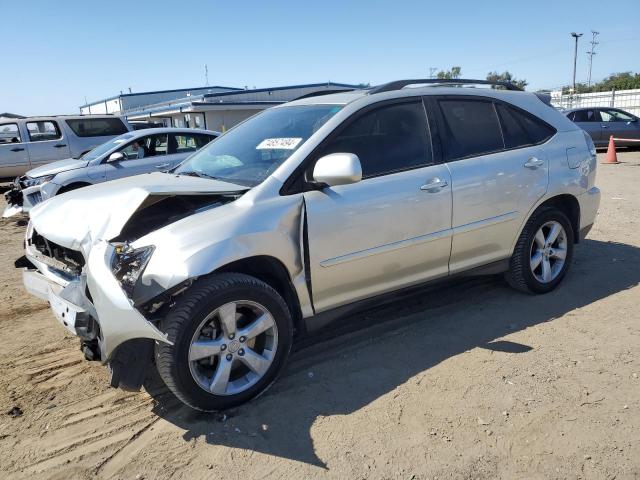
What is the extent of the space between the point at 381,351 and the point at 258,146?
1.73 meters

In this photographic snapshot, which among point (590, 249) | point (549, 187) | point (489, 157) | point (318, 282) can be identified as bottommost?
point (590, 249)

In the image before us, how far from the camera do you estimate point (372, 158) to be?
11.8ft

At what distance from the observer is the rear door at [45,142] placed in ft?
42.5

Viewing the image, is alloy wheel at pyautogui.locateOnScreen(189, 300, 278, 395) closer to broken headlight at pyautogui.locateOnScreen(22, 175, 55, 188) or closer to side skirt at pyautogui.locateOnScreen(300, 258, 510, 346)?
side skirt at pyautogui.locateOnScreen(300, 258, 510, 346)

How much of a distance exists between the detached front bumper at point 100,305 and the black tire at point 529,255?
3.10 meters

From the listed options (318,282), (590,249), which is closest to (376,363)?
(318,282)

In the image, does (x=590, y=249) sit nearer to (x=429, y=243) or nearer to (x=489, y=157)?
(x=489, y=157)

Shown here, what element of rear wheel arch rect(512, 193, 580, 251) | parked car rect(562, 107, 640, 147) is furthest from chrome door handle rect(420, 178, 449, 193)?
parked car rect(562, 107, 640, 147)

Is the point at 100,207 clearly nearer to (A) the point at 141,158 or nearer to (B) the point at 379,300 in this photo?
(B) the point at 379,300

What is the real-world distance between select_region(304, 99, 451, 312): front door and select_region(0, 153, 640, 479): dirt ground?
54 cm

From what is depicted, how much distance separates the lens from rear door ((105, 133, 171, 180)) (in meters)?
8.60

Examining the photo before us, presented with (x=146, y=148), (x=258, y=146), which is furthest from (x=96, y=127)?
(x=258, y=146)

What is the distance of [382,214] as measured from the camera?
3.48 meters

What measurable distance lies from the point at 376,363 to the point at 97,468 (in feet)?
5.91
